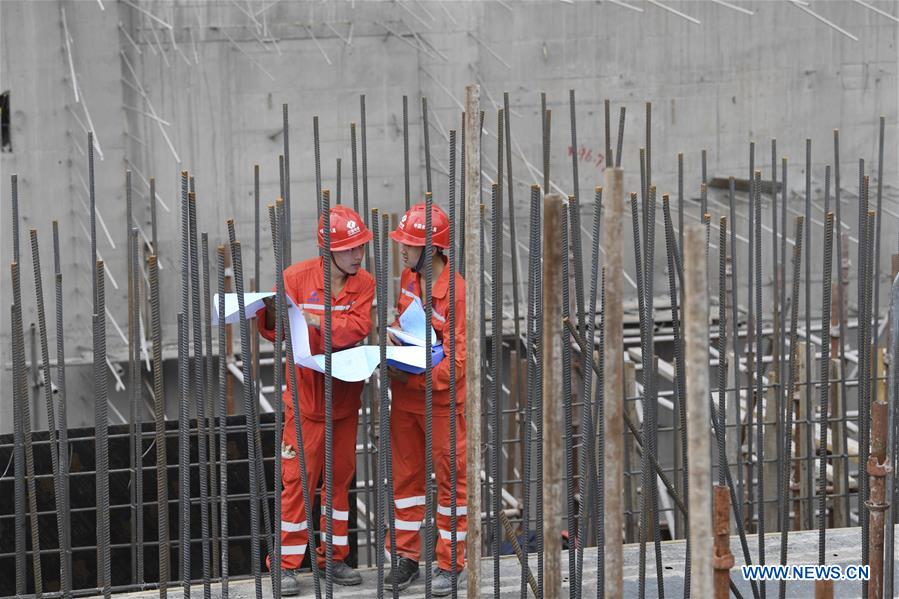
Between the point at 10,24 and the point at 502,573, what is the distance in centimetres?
746

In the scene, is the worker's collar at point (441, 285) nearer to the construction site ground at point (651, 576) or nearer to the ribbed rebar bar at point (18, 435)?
the construction site ground at point (651, 576)

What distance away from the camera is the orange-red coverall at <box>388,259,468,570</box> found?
538 centimetres

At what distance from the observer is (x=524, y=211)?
485 inches

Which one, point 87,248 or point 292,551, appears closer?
point 292,551

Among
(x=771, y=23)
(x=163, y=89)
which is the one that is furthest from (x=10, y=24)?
(x=771, y=23)

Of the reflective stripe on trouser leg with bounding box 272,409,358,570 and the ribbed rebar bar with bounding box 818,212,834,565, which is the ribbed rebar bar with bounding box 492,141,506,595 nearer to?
the reflective stripe on trouser leg with bounding box 272,409,358,570

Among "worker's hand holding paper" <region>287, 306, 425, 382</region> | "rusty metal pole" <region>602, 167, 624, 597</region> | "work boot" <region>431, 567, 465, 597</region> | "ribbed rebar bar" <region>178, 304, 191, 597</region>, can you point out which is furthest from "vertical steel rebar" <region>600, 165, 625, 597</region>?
"work boot" <region>431, 567, 465, 597</region>

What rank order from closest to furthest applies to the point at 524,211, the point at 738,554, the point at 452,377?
the point at 452,377, the point at 738,554, the point at 524,211

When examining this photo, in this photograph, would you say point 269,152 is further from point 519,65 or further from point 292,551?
point 292,551

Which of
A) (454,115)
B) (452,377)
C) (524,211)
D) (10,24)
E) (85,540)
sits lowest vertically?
(85,540)

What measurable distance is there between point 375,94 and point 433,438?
6846mm

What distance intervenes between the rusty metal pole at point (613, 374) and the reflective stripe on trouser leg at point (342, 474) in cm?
218

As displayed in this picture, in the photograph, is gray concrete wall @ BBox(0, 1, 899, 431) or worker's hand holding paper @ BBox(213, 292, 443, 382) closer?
worker's hand holding paper @ BBox(213, 292, 443, 382)

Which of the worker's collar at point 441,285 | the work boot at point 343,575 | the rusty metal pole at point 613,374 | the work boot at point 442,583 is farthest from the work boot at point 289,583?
the rusty metal pole at point 613,374
